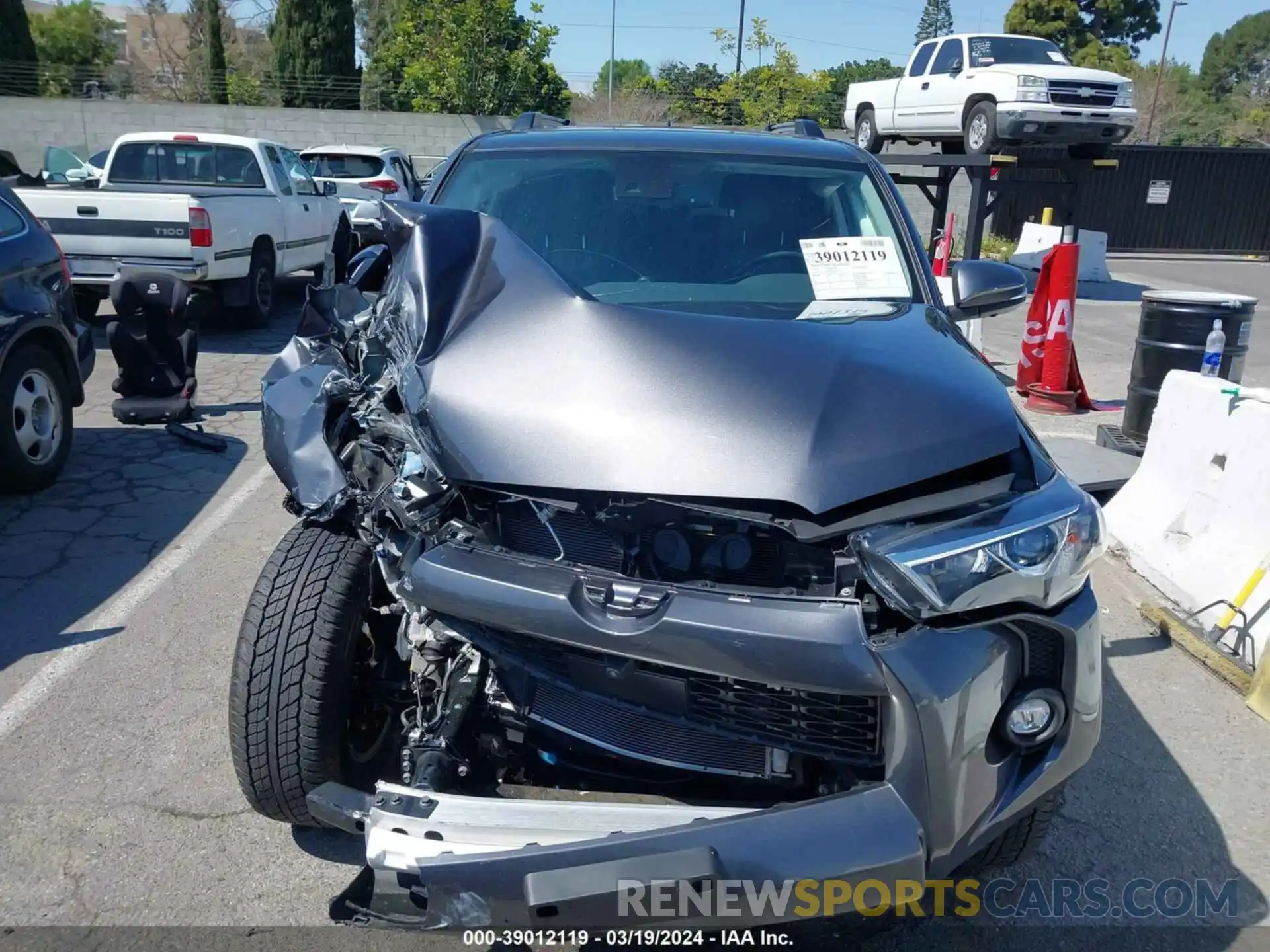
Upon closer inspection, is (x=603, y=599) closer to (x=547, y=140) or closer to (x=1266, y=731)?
(x=547, y=140)

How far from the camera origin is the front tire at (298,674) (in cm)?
253

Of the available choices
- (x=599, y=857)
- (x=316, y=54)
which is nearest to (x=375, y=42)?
(x=316, y=54)

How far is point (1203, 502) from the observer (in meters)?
4.75

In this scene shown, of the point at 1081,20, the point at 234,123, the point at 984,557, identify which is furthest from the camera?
the point at 1081,20

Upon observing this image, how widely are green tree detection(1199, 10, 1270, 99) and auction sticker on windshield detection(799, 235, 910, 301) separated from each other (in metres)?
86.4

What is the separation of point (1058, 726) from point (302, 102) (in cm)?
3462

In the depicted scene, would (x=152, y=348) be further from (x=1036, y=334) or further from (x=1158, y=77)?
(x=1158, y=77)

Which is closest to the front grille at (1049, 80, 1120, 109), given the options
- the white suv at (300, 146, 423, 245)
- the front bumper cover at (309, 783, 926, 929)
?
the white suv at (300, 146, 423, 245)

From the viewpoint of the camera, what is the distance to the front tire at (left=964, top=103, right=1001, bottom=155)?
15.2m

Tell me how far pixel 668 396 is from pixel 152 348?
5.79m

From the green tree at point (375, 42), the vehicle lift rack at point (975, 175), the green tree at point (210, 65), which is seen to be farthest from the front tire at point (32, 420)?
the green tree at point (210, 65)

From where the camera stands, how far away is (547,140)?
3881 mm

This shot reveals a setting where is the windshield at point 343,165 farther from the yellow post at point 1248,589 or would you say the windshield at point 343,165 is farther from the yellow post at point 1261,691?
the yellow post at point 1261,691

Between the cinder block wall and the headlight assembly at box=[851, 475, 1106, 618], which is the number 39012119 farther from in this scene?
the cinder block wall
